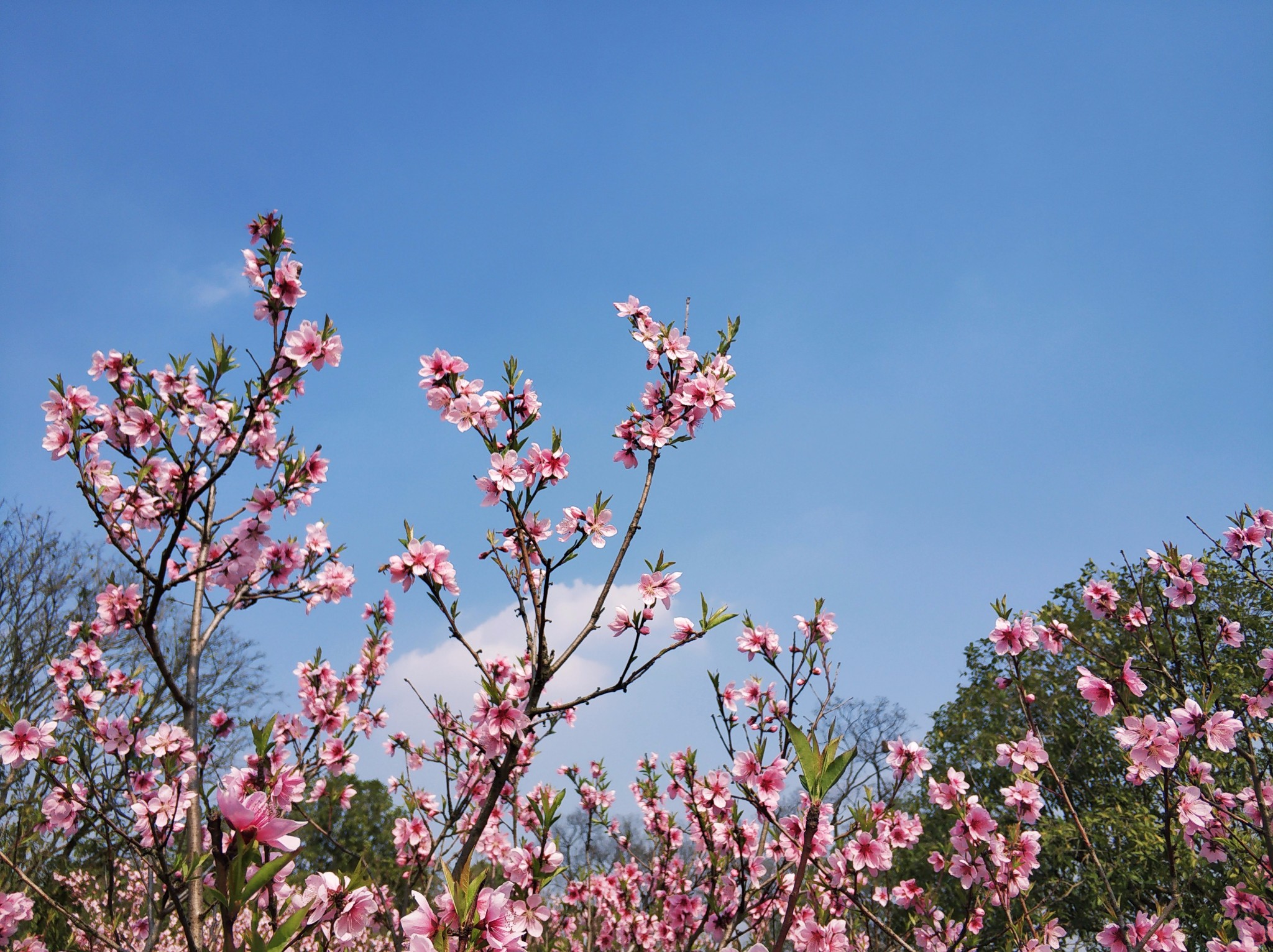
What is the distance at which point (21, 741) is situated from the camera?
345 centimetres

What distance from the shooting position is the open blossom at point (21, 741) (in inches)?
134

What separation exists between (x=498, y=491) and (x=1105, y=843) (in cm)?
1397

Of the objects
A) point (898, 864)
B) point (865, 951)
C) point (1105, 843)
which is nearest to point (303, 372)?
point (865, 951)

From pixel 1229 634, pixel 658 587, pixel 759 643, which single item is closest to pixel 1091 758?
pixel 1229 634

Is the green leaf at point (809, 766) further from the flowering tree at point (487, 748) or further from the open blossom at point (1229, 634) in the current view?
the open blossom at point (1229, 634)

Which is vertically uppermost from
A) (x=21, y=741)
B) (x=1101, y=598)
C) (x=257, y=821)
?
(x=1101, y=598)

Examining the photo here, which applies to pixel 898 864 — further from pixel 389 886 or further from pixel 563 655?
pixel 563 655

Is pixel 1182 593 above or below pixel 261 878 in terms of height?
above

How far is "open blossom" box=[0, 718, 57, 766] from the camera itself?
3.41 m

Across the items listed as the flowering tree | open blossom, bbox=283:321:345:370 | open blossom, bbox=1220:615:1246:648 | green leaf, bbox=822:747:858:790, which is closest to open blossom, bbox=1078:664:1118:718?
the flowering tree

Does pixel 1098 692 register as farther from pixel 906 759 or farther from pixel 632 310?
pixel 632 310

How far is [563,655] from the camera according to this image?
7.04ft

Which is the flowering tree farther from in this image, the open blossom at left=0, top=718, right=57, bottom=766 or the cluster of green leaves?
the cluster of green leaves

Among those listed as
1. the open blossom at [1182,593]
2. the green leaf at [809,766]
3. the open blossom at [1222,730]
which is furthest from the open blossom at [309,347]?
the open blossom at [1182,593]
